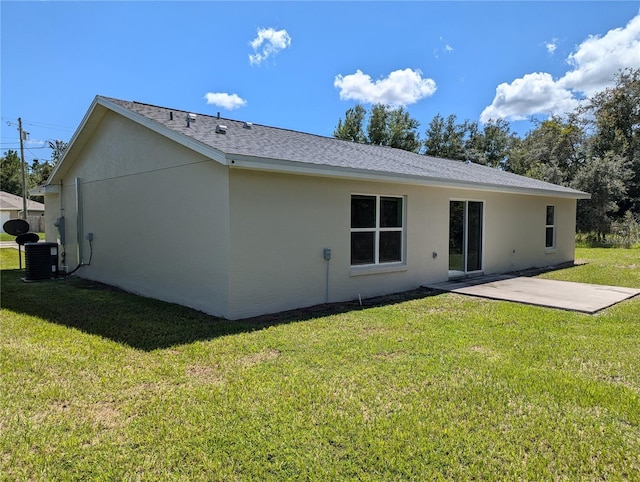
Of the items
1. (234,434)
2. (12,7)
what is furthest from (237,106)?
(234,434)

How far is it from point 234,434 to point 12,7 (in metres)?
11.4

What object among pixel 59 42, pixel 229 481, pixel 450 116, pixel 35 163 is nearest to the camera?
pixel 229 481

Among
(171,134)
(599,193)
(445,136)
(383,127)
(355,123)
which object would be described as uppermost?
(355,123)

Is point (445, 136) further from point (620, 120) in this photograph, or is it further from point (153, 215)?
point (153, 215)

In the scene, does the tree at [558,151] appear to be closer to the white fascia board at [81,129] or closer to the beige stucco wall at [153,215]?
the beige stucco wall at [153,215]

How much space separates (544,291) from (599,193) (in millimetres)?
18576

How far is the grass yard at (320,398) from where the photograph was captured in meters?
2.69

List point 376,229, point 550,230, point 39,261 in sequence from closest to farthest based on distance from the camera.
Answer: point 376,229
point 39,261
point 550,230

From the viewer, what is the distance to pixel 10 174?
51312 millimetres

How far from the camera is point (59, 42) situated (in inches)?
499

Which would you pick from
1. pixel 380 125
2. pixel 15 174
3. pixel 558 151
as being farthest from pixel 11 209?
pixel 558 151

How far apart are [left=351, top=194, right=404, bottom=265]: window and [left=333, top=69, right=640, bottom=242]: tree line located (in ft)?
64.9

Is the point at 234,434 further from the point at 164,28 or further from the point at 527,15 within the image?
the point at 527,15

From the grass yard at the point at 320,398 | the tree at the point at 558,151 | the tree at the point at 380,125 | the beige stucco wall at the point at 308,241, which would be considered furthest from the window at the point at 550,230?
the tree at the point at 380,125
